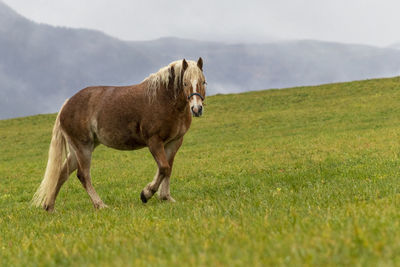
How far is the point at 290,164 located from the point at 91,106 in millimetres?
8091

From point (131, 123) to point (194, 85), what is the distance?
1870mm

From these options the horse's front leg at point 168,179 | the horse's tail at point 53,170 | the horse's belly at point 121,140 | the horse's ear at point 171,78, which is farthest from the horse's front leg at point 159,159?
the horse's tail at point 53,170

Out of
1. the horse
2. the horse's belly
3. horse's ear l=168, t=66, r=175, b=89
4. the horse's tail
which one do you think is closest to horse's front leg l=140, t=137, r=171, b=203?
the horse

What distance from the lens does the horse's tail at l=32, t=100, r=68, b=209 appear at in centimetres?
930

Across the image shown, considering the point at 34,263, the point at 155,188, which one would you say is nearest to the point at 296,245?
the point at 34,263

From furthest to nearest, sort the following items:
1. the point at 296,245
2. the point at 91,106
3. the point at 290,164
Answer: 1. the point at 290,164
2. the point at 91,106
3. the point at 296,245

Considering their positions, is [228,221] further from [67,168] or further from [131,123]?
[67,168]

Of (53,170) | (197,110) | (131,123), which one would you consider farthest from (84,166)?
(197,110)

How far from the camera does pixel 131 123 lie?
28.9 feet

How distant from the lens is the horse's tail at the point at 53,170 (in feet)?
30.5

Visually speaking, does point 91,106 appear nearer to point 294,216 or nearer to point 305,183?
point 305,183

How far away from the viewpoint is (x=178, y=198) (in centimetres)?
942

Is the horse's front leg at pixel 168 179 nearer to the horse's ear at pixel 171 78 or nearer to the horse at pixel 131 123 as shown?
the horse at pixel 131 123

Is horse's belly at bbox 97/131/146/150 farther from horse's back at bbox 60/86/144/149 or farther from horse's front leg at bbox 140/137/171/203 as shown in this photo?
horse's front leg at bbox 140/137/171/203
